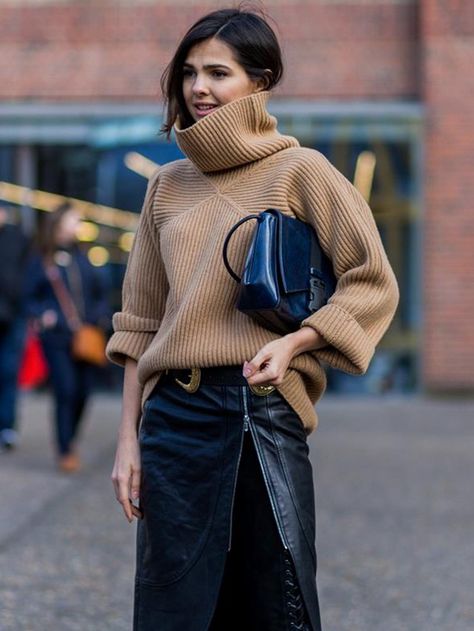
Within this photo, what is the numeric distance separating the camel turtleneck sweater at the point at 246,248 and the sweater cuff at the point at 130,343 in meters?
0.07

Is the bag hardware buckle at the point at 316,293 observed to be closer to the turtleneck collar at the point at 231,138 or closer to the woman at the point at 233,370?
the woman at the point at 233,370

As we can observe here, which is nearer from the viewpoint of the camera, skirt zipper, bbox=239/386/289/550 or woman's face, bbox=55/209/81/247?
skirt zipper, bbox=239/386/289/550

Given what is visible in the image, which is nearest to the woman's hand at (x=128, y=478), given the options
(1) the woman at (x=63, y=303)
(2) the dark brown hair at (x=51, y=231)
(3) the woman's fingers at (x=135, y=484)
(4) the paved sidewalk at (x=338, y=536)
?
(3) the woman's fingers at (x=135, y=484)

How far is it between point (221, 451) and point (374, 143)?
11.5 meters

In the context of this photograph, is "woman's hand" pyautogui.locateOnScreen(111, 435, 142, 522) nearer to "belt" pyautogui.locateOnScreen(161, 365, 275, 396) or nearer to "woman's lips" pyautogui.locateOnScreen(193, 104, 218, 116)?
"belt" pyautogui.locateOnScreen(161, 365, 275, 396)

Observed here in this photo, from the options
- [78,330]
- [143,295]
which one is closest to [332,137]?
[78,330]

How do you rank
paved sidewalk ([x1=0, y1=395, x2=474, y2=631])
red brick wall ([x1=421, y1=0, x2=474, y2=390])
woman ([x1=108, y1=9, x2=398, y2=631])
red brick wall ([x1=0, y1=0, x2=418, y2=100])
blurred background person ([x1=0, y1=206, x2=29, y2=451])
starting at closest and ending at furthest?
woman ([x1=108, y1=9, x2=398, y2=631]), paved sidewalk ([x1=0, y1=395, x2=474, y2=631]), blurred background person ([x1=0, y1=206, x2=29, y2=451]), red brick wall ([x1=421, y1=0, x2=474, y2=390]), red brick wall ([x1=0, y1=0, x2=418, y2=100])

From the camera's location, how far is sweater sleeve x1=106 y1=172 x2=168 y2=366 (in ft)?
10.3

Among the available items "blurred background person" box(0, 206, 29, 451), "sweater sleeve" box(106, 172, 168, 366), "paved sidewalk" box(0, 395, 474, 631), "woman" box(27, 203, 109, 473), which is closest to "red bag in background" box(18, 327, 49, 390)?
"paved sidewalk" box(0, 395, 474, 631)

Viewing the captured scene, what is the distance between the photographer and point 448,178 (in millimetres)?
13797

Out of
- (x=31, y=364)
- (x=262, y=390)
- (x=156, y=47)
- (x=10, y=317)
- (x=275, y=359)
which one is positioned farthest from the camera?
(x=156, y=47)

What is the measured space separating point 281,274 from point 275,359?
0.62 feet

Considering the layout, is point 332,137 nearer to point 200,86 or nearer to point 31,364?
point 31,364

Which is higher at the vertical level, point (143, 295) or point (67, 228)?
point (143, 295)
